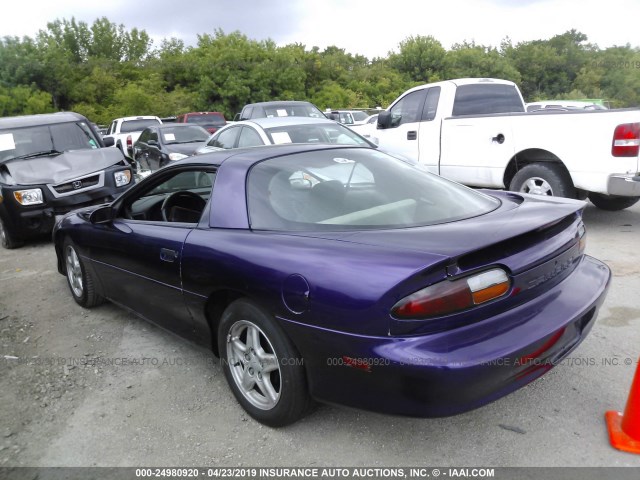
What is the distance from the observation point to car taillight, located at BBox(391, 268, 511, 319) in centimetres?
206

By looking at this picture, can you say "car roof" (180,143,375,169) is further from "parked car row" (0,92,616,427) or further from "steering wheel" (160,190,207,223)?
"steering wheel" (160,190,207,223)

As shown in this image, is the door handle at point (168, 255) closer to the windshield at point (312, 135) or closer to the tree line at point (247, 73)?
the windshield at point (312, 135)

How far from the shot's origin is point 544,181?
20.3 feet

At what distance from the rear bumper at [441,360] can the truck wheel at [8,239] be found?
6.32 meters

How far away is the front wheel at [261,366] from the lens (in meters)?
2.43

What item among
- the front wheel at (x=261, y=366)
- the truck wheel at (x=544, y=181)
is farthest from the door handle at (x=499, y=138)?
the front wheel at (x=261, y=366)

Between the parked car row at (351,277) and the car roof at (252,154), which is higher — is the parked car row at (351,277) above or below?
below

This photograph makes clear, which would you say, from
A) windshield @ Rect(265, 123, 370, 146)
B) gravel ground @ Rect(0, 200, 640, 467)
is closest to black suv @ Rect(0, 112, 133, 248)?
windshield @ Rect(265, 123, 370, 146)

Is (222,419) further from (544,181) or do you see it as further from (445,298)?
(544,181)

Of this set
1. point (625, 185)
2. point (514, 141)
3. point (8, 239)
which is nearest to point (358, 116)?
point (514, 141)

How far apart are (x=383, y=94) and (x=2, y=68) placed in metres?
26.0

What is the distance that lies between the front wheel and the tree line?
32.3 meters

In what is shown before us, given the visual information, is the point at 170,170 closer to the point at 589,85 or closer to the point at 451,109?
the point at 451,109

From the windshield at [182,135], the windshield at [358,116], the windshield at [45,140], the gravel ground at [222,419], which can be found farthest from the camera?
the windshield at [358,116]
